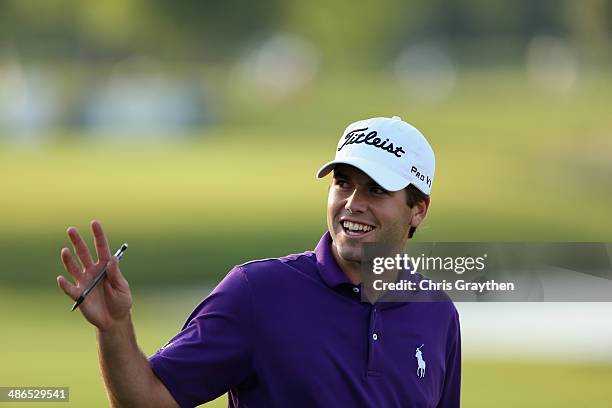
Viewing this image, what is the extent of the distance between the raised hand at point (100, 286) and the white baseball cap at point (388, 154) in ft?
2.88

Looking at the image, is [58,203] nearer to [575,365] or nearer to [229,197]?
[229,197]

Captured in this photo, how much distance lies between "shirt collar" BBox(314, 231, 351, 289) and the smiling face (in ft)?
0.08

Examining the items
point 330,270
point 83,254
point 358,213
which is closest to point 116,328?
point 83,254

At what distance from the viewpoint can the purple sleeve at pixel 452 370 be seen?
5027 mm

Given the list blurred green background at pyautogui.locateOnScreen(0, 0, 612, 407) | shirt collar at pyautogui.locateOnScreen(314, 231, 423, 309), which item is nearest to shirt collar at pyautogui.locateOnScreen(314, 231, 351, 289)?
shirt collar at pyautogui.locateOnScreen(314, 231, 423, 309)

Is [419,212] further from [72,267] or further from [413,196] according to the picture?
[72,267]

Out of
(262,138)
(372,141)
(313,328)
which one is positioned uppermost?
(262,138)

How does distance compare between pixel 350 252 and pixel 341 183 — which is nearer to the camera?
pixel 350 252

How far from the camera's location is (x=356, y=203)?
15.8 feet

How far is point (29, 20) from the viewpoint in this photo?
59.9m

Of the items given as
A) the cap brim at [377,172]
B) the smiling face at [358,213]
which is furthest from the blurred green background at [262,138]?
the cap brim at [377,172]

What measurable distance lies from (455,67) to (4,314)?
235ft

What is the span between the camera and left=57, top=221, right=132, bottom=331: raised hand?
13.9ft

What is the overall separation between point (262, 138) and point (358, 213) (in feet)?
172
